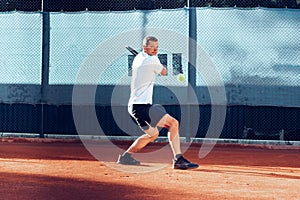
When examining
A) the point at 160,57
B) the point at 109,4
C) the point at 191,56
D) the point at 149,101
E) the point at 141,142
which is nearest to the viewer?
the point at 149,101

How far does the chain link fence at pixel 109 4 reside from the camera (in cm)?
1309

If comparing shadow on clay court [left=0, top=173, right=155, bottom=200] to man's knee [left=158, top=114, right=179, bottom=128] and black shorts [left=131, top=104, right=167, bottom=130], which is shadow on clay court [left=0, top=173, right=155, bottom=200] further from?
man's knee [left=158, top=114, right=179, bottom=128]

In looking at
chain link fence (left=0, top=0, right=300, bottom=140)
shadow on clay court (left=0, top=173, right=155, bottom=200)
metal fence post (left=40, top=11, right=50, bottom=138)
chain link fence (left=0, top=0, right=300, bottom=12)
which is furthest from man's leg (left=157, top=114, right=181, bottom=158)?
metal fence post (left=40, top=11, right=50, bottom=138)

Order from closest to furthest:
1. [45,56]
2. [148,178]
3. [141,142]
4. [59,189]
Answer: [59,189] < [148,178] < [141,142] < [45,56]

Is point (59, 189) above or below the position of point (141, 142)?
below

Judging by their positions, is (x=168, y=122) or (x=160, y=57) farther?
(x=160, y=57)

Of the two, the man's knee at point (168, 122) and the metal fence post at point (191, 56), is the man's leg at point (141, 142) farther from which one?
the metal fence post at point (191, 56)

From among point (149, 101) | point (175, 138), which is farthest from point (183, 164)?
point (149, 101)

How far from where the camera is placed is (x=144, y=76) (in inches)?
330

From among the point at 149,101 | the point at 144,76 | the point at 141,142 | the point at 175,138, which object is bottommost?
the point at 141,142

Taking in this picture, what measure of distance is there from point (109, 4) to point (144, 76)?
5785 millimetres

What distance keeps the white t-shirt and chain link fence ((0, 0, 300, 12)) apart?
497cm

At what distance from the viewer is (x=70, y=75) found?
13336 mm

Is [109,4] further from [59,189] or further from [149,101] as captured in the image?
[59,189]
